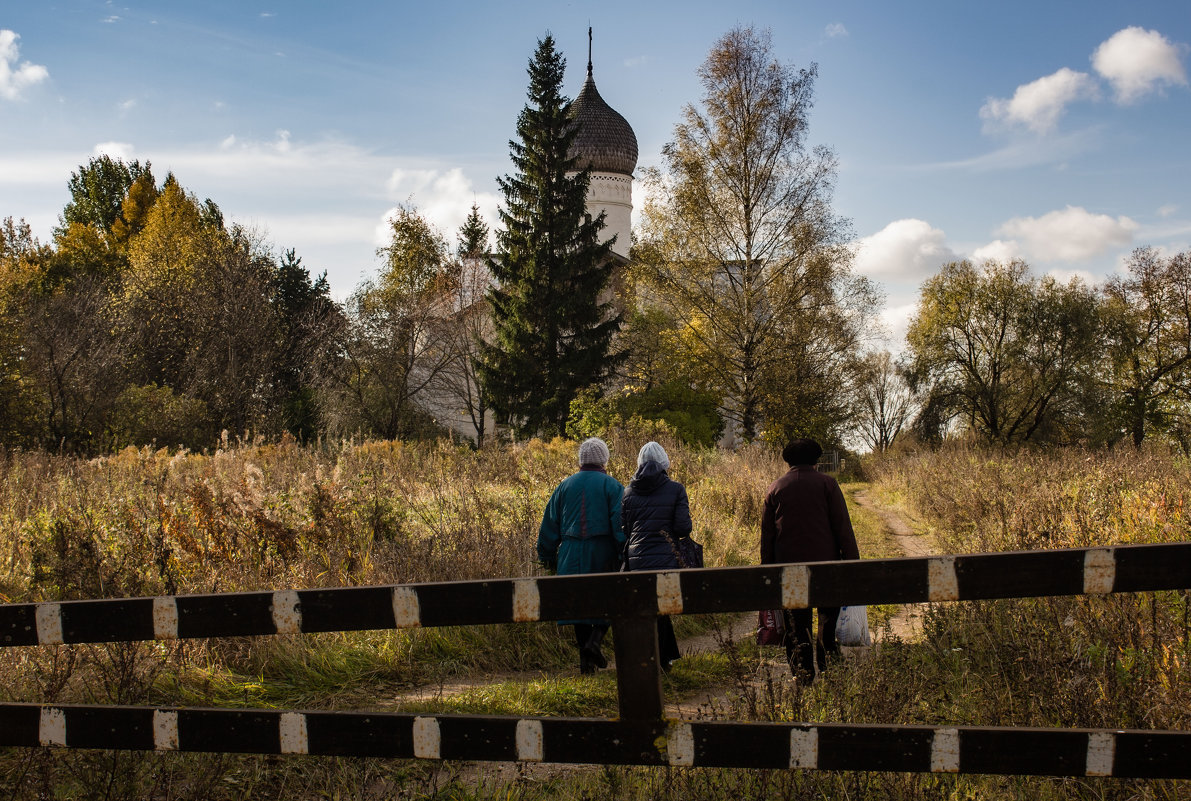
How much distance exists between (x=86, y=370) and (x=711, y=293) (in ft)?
64.0

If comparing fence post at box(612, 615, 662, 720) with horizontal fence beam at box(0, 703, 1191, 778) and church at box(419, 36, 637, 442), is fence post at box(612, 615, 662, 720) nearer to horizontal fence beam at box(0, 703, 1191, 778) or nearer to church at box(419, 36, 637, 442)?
horizontal fence beam at box(0, 703, 1191, 778)

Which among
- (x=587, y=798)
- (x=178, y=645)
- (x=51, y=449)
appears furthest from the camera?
(x=51, y=449)

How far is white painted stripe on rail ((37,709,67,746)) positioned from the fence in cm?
34

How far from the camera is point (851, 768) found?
124 inches

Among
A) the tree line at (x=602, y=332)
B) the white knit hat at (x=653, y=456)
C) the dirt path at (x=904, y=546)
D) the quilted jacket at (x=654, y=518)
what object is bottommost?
the dirt path at (x=904, y=546)

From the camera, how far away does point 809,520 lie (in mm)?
6836

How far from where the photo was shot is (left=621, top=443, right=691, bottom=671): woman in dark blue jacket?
691 cm

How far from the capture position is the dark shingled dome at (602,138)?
46469mm

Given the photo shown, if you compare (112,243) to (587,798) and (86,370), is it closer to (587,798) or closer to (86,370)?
(86,370)

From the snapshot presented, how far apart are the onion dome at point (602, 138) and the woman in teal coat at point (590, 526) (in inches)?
1610

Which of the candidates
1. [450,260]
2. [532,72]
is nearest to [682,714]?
[532,72]

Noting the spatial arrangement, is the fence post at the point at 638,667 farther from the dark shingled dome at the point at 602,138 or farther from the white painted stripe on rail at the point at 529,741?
the dark shingled dome at the point at 602,138

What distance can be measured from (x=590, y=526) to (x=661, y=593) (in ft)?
12.8

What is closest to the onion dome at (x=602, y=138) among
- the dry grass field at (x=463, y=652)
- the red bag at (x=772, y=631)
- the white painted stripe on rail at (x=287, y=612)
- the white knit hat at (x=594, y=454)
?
the dry grass field at (x=463, y=652)
